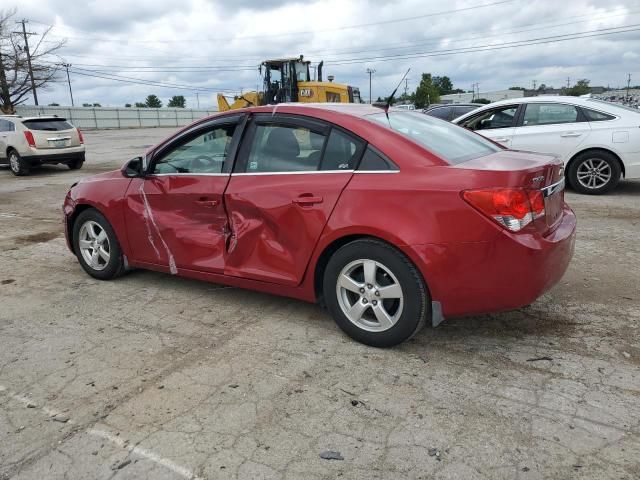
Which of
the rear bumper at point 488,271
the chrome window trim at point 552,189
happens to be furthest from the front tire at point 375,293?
the chrome window trim at point 552,189

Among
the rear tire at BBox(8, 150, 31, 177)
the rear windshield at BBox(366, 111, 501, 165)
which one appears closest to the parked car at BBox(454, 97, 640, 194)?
the rear windshield at BBox(366, 111, 501, 165)

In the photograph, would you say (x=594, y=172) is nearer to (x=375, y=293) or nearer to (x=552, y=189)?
(x=552, y=189)

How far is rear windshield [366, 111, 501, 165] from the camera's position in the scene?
3551mm

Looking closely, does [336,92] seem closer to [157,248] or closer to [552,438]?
[157,248]

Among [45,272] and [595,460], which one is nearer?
[595,460]

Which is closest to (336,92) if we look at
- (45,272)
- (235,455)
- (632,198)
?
(632,198)

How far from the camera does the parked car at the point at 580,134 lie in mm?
8234

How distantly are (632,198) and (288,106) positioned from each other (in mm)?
6669

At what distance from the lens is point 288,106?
12.9ft

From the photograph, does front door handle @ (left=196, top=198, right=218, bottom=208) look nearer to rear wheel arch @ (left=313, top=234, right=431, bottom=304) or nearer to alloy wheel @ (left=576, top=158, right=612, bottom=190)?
rear wheel arch @ (left=313, top=234, right=431, bottom=304)

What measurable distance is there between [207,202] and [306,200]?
922mm

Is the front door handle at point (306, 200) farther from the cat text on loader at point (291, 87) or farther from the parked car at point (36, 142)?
the cat text on loader at point (291, 87)

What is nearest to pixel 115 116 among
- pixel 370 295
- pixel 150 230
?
pixel 150 230

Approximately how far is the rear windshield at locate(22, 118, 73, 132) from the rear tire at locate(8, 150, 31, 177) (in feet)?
2.72
